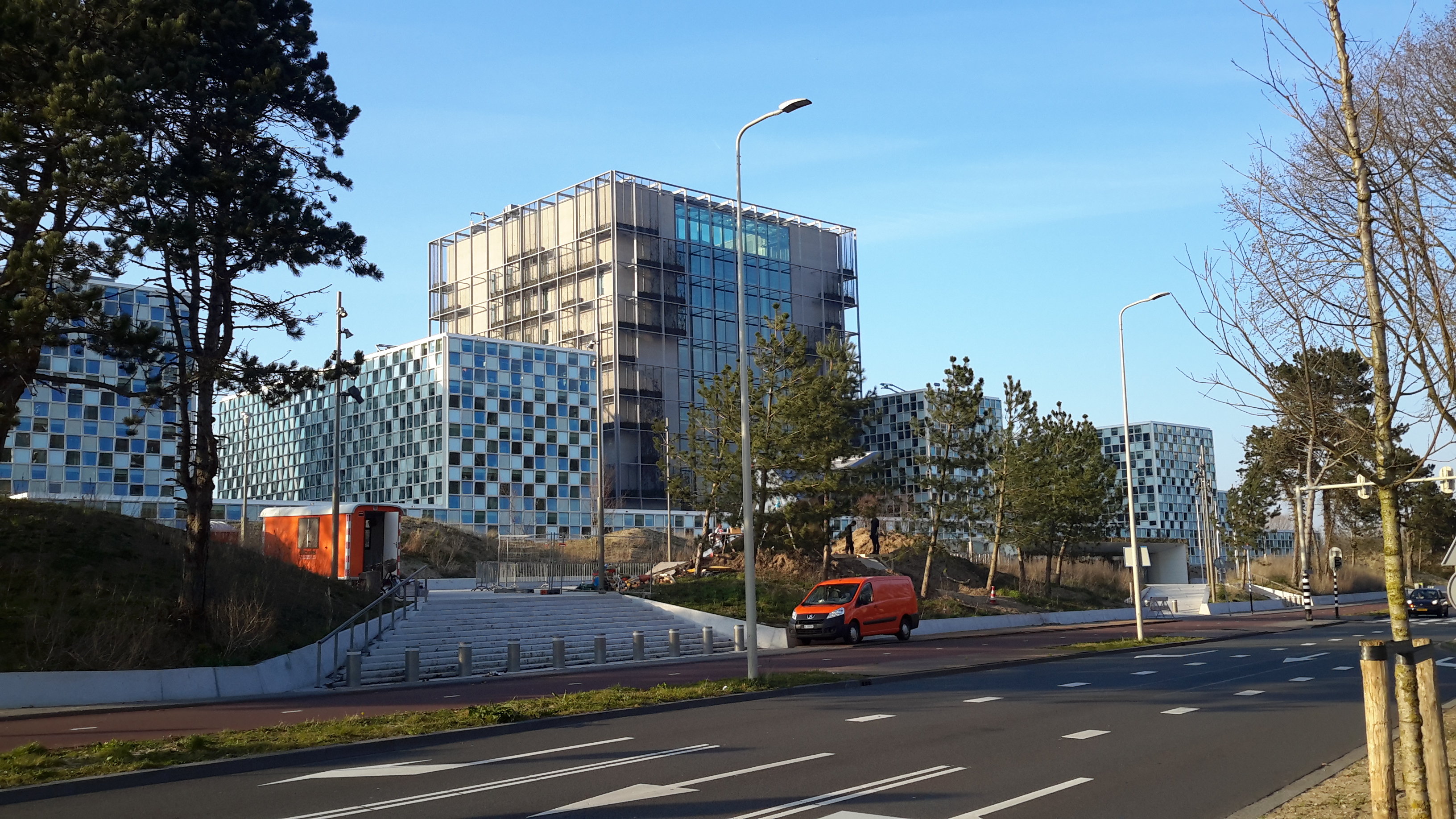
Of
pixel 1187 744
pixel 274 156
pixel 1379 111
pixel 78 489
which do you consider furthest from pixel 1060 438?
pixel 78 489

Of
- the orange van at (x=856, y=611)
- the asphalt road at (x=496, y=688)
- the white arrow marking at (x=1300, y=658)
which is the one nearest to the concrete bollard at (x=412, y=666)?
the asphalt road at (x=496, y=688)

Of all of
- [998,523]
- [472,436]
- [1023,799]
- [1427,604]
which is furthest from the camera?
[472,436]

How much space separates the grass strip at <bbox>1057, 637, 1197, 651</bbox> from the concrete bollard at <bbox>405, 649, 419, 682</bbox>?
15.9m

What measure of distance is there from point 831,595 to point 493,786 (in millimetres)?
26123

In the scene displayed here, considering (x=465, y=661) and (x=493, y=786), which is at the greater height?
(x=493, y=786)

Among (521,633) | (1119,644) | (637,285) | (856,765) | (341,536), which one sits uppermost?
(637,285)

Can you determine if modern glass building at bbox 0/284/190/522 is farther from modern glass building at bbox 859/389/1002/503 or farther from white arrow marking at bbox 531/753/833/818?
white arrow marking at bbox 531/753/833/818

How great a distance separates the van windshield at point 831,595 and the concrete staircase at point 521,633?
306 centimetres

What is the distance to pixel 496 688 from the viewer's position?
22.8 m

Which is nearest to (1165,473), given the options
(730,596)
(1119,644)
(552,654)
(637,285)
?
(637,285)

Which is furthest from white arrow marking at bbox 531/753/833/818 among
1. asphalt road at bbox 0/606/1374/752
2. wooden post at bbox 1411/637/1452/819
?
asphalt road at bbox 0/606/1374/752

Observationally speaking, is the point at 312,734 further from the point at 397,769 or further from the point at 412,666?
the point at 412,666

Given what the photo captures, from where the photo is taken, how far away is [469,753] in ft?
42.1

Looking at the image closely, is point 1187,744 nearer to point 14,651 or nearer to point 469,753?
point 469,753
